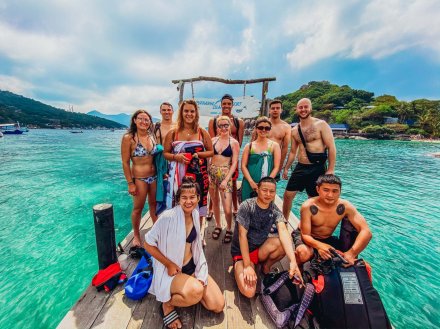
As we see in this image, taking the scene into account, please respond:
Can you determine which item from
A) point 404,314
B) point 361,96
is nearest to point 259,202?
point 404,314

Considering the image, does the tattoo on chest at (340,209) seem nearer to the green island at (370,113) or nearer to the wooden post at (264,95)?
the wooden post at (264,95)

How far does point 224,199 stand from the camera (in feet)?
11.9

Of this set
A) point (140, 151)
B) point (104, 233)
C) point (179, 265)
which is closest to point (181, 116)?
point (140, 151)

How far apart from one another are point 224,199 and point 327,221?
5.50ft

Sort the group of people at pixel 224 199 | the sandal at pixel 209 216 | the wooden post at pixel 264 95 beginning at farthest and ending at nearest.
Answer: the wooden post at pixel 264 95 → the sandal at pixel 209 216 → the group of people at pixel 224 199

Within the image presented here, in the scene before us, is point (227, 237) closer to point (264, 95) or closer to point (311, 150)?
point (311, 150)

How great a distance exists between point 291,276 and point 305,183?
6.86 ft

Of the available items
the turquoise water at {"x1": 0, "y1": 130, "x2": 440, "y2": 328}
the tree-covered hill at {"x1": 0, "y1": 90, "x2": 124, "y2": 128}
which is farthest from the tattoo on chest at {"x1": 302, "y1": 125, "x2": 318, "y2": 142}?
the tree-covered hill at {"x1": 0, "y1": 90, "x2": 124, "y2": 128}

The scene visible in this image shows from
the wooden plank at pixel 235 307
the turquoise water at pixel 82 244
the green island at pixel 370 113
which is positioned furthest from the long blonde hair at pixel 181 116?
the green island at pixel 370 113

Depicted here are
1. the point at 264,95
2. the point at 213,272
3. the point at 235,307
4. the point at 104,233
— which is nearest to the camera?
the point at 235,307

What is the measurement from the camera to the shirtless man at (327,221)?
2.65 metres

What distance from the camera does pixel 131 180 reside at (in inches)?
126

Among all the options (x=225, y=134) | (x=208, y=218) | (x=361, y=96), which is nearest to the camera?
(x=225, y=134)

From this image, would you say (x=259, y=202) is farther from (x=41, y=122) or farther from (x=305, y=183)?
(x=41, y=122)
